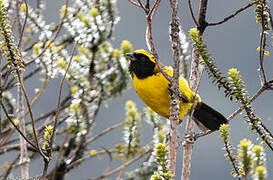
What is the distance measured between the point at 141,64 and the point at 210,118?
815 mm

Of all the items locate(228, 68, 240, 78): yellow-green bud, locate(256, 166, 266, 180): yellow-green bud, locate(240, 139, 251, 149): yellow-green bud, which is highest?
locate(228, 68, 240, 78): yellow-green bud

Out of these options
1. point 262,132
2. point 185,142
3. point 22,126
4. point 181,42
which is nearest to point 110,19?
point 181,42

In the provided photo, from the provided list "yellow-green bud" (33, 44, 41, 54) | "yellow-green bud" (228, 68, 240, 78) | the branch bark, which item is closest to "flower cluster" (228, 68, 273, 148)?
"yellow-green bud" (228, 68, 240, 78)

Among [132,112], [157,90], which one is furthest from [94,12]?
[157,90]

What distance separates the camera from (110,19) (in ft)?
14.4

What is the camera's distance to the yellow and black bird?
11.0ft

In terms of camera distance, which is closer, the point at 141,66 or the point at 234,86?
the point at 234,86

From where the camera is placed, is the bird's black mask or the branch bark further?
the bird's black mask

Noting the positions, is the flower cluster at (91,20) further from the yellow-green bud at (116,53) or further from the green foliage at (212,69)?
the green foliage at (212,69)

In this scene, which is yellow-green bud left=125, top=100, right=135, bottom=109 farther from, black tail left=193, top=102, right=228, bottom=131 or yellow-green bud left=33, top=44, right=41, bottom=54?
yellow-green bud left=33, top=44, right=41, bottom=54

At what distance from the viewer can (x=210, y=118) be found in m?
3.70

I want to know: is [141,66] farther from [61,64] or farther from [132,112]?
[61,64]

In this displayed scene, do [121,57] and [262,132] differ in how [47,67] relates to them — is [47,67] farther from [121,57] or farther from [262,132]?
[262,132]

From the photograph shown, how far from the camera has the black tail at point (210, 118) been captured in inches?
144
